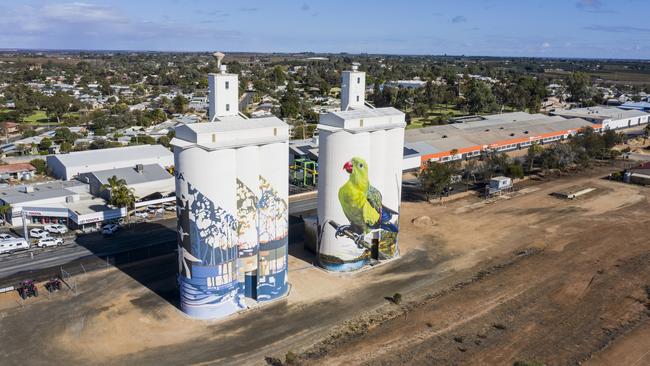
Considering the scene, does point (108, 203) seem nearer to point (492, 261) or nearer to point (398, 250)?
point (398, 250)

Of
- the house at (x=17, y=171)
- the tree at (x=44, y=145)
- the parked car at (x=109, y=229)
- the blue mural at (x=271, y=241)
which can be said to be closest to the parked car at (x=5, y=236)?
the parked car at (x=109, y=229)

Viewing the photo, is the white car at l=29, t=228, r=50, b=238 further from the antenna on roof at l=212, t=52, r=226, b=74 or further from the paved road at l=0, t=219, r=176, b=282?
the antenna on roof at l=212, t=52, r=226, b=74

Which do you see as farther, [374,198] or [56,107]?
[56,107]

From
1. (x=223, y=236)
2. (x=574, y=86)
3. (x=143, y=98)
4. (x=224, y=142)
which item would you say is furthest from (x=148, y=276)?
(x=574, y=86)

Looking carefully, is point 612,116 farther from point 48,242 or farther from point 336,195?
point 48,242

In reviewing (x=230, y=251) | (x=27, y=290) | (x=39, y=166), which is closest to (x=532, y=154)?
(x=230, y=251)

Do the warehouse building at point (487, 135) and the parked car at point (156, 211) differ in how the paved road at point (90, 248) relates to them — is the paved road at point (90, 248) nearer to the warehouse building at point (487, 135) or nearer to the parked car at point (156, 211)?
the parked car at point (156, 211)

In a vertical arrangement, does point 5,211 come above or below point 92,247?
above
